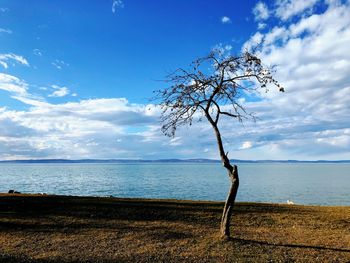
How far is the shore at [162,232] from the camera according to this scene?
1153cm

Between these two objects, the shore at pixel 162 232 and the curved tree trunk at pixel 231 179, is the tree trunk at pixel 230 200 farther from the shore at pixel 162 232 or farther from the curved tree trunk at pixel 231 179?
the shore at pixel 162 232

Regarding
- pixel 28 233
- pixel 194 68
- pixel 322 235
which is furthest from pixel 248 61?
pixel 28 233

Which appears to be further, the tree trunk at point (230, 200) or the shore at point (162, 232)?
the tree trunk at point (230, 200)

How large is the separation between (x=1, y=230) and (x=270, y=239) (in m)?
11.2

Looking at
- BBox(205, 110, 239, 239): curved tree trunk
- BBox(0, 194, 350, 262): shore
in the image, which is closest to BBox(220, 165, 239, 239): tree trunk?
BBox(205, 110, 239, 239): curved tree trunk

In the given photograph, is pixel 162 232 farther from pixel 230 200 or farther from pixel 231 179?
pixel 231 179

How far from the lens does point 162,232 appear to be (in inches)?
581

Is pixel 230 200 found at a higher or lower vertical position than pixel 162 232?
higher

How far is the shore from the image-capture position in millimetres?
11531

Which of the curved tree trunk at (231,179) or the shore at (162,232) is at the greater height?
the curved tree trunk at (231,179)

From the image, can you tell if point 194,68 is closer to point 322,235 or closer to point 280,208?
point 322,235

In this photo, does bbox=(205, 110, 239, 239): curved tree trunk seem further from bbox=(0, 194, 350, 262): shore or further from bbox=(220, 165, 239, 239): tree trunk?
bbox=(0, 194, 350, 262): shore

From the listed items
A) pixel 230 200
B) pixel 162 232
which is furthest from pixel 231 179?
pixel 162 232

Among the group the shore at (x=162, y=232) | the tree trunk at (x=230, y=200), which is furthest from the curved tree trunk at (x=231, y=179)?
the shore at (x=162, y=232)
